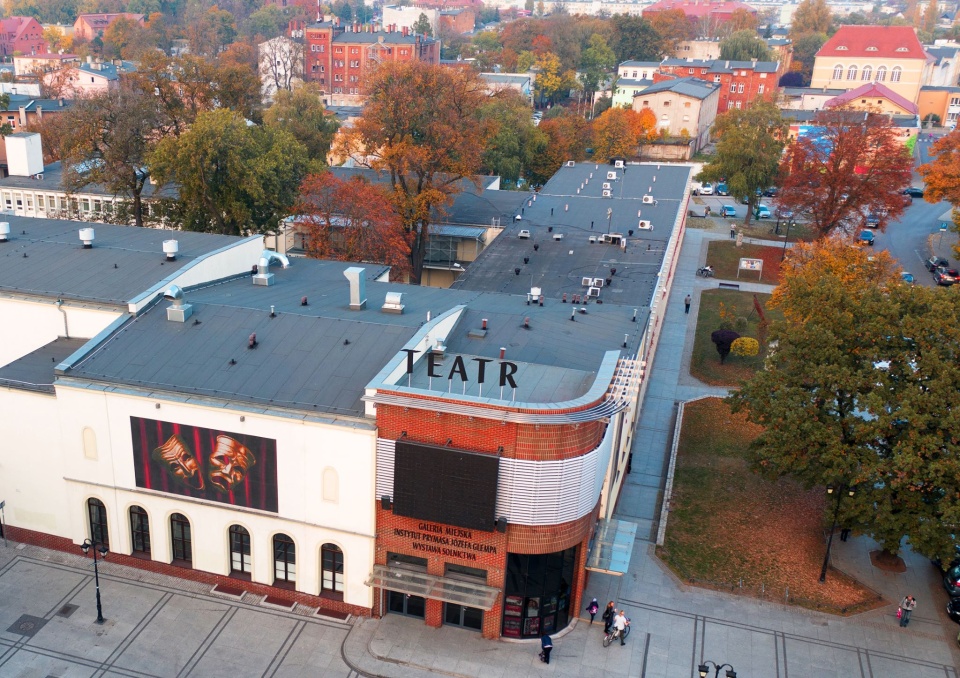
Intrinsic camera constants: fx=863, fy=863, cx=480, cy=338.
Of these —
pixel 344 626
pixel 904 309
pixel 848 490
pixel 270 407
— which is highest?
pixel 904 309

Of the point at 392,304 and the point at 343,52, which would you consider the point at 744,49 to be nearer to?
the point at 343,52

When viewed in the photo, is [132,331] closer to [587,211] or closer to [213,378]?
[213,378]

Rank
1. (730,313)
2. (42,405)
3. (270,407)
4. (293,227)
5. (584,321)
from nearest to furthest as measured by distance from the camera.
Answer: (270,407)
(42,405)
(584,321)
(730,313)
(293,227)

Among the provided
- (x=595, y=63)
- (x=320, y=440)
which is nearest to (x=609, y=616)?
(x=320, y=440)

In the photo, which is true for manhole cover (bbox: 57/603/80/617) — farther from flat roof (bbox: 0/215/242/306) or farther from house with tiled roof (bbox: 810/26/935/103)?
house with tiled roof (bbox: 810/26/935/103)

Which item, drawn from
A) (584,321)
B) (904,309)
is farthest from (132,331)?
(904,309)

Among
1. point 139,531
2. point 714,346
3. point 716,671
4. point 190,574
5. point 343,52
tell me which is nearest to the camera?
point 716,671
